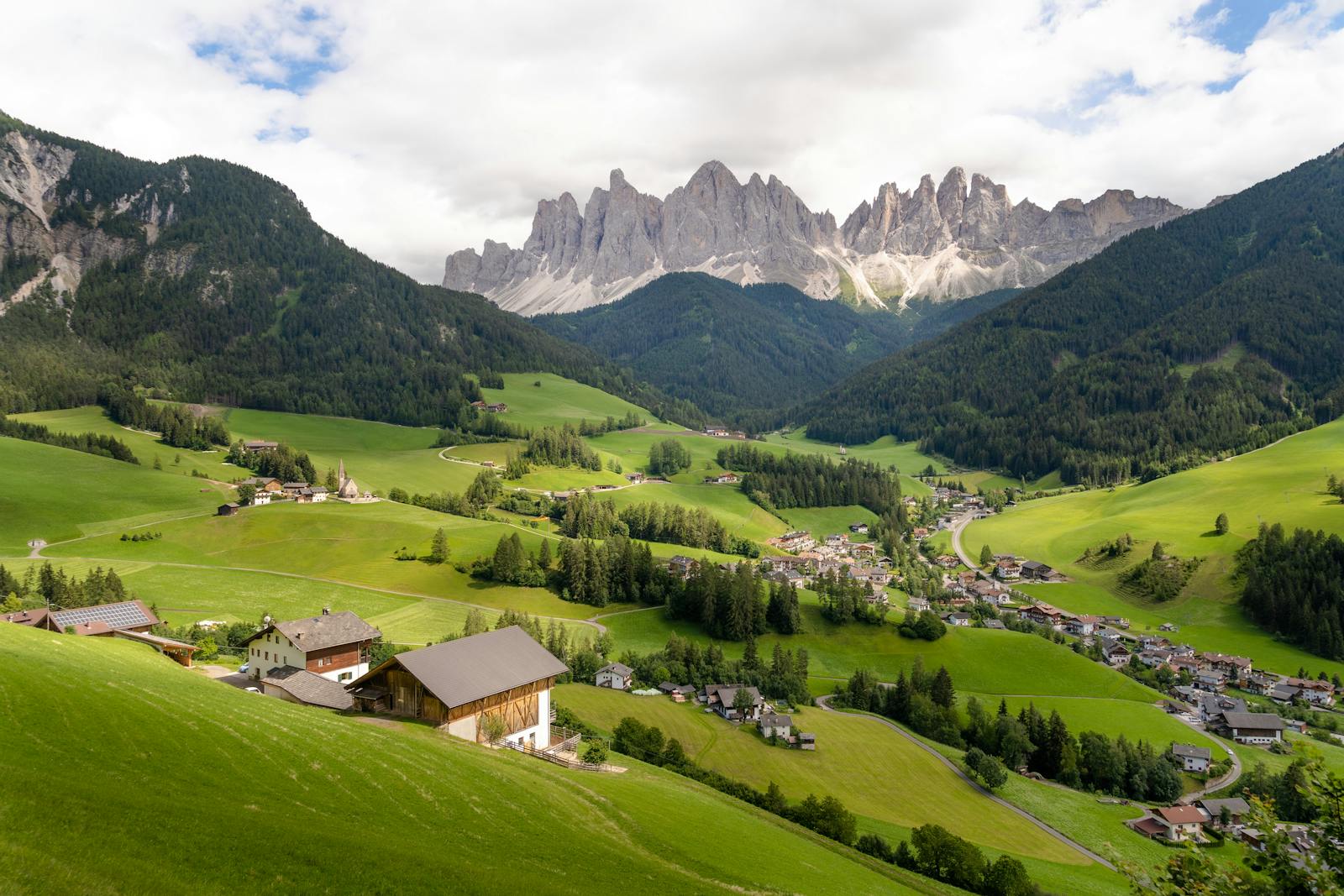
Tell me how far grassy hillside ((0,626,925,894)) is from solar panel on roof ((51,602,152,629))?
2408cm

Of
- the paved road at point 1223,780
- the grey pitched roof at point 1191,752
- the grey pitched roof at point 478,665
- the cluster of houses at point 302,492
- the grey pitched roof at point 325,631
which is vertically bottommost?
the paved road at point 1223,780

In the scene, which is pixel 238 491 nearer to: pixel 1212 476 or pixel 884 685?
pixel 884 685

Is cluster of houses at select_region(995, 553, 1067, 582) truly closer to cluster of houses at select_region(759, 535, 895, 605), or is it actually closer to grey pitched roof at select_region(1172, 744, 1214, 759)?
cluster of houses at select_region(759, 535, 895, 605)

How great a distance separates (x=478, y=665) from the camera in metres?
46.2

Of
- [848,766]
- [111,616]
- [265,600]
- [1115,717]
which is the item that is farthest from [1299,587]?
[111,616]

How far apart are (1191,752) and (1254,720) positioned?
1451cm

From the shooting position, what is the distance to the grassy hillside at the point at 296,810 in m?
17.9

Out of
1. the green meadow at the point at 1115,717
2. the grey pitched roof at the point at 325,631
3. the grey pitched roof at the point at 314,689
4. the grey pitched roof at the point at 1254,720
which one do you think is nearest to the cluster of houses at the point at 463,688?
the grey pitched roof at the point at 314,689

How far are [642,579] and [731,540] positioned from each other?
43.9m

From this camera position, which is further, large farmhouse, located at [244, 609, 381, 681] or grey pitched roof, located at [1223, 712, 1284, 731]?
grey pitched roof, located at [1223, 712, 1284, 731]

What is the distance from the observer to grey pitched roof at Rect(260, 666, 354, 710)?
45.3 metres

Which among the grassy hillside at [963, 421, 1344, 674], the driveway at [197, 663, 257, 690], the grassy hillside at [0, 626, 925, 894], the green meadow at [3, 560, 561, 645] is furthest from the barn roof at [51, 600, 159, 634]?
the grassy hillside at [963, 421, 1344, 674]

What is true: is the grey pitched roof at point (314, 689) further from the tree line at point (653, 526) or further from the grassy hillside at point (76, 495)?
the tree line at point (653, 526)

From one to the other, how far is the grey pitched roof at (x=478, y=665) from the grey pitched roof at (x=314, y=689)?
111cm
